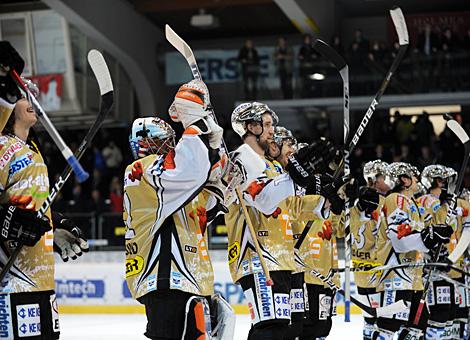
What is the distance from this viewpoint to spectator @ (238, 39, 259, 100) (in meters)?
16.2

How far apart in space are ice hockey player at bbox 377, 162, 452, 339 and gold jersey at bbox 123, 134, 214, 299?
117 inches

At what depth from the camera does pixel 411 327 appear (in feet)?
22.2

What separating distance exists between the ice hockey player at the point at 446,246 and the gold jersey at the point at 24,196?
181 inches

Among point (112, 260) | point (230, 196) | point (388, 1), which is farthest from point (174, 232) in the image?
point (388, 1)

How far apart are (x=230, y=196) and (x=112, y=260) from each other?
742cm

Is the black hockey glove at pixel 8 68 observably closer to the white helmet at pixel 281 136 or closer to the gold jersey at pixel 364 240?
the white helmet at pixel 281 136

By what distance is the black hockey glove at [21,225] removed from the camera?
129 inches

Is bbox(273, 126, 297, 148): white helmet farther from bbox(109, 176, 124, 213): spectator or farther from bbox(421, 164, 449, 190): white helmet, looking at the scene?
bbox(109, 176, 124, 213): spectator

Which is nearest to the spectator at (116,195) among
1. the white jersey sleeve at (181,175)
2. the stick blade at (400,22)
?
the stick blade at (400,22)

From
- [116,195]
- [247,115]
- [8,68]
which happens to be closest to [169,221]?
[8,68]

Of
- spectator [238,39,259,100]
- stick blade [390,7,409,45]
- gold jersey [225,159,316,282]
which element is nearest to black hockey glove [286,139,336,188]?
gold jersey [225,159,316,282]

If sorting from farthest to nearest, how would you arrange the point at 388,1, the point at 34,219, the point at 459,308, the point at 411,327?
the point at 388,1
the point at 459,308
the point at 411,327
the point at 34,219

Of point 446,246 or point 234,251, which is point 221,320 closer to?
point 234,251

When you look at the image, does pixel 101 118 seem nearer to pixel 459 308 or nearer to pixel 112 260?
pixel 459 308
